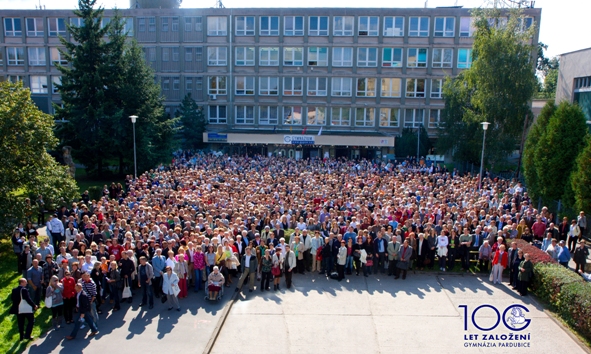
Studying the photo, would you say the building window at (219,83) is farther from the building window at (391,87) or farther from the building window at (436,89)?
the building window at (436,89)

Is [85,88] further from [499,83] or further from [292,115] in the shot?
[499,83]

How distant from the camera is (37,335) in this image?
993 cm

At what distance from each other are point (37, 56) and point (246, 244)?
42532 millimetres

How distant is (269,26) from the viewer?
43312mm

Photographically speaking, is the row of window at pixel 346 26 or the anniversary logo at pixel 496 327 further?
the row of window at pixel 346 26

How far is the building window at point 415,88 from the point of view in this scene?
142ft

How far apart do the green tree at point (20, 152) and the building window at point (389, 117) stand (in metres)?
33.0

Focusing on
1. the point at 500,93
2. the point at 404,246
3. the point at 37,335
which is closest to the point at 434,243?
the point at 404,246

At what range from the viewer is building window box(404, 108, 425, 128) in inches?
1719

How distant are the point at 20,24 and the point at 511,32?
4446cm

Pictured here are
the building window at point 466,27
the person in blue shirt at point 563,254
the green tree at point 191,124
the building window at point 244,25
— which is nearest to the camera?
the person in blue shirt at point 563,254

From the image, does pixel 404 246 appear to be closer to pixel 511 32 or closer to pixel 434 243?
pixel 434 243

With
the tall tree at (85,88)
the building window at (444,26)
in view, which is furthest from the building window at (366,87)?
the tall tree at (85,88)

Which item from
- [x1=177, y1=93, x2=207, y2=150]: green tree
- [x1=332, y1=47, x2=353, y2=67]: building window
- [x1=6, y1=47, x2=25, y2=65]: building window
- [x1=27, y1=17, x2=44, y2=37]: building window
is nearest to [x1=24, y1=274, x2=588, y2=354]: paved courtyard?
[x1=177, y1=93, x2=207, y2=150]: green tree
